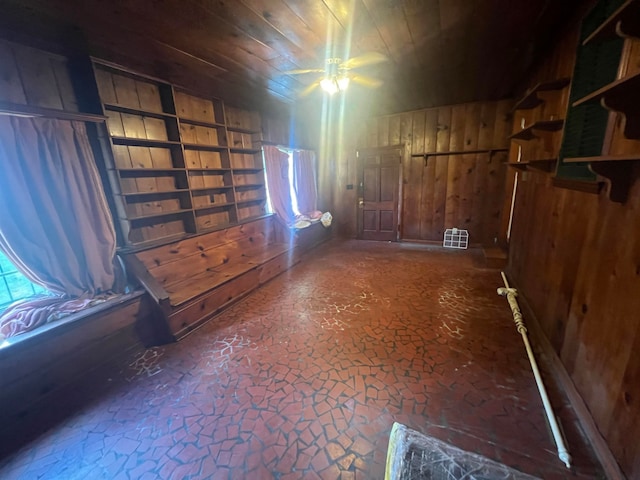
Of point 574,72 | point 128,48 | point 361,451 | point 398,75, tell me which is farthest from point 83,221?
point 574,72

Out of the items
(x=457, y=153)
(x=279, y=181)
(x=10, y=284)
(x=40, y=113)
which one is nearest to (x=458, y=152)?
(x=457, y=153)

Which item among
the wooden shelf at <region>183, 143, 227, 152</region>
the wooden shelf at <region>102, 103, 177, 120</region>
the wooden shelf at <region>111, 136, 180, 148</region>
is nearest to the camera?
the wooden shelf at <region>102, 103, 177, 120</region>

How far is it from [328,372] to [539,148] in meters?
2.70

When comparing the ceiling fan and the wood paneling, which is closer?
the ceiling fan

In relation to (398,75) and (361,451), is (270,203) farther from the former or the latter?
(361,451)

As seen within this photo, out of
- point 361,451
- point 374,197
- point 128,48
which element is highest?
point 128,48

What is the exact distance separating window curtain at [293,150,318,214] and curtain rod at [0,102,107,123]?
2849 mm

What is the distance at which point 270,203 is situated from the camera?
4.08 meters

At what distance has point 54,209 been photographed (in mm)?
1894

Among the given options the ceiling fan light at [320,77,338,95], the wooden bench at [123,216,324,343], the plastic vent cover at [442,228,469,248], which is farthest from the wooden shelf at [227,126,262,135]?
the plastic vent cover at [442,228,469,248]

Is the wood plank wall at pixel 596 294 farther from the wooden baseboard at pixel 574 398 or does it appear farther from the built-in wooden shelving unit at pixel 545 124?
the built-in wooden shelving unit at pixel 545 124

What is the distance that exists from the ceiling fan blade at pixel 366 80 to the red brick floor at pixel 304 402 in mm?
2449

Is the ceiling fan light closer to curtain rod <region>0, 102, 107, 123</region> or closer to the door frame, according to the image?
curtain rod <region>0, 102, 107, 123</region>

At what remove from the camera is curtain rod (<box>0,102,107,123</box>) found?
167 centimetres
